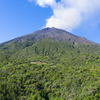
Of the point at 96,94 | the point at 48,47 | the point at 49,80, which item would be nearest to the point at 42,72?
the point at 49,80

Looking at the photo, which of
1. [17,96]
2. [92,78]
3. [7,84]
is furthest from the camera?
[92,78]

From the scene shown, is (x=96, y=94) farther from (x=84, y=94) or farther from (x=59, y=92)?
(x=59, y=92)

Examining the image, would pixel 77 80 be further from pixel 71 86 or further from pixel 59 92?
pixel 59 92

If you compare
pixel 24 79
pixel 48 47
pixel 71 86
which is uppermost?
pixel 48 47

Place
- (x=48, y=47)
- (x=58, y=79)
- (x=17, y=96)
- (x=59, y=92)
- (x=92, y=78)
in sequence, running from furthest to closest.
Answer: (x=48, y=47), (x=58, y=79), (x=92, y=78), (x=59, y=92), (x=17, y=96)

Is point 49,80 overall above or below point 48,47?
below

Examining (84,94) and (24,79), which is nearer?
(84,94)

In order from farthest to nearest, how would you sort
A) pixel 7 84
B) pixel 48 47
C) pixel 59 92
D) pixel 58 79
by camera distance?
pixel 48 47
pixel 58 79
pixel 59 92
pixel 7 84

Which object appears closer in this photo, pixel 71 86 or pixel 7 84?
pixel 7 84

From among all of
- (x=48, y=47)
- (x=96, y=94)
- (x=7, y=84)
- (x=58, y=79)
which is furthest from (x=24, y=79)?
(x=48, y=47)
